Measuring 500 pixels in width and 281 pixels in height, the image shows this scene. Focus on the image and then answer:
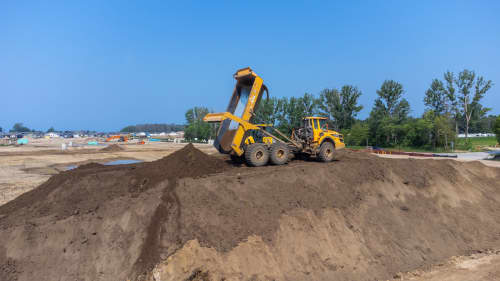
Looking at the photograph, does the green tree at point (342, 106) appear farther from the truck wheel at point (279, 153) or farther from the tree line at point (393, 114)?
the truck wheel at point (279, 153)

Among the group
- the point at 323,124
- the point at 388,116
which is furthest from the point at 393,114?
the point at 323,124

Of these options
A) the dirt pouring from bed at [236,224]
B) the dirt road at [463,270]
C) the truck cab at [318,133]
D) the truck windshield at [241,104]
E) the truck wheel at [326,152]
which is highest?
the truck windshield at [241,104]

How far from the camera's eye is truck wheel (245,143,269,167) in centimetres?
1063

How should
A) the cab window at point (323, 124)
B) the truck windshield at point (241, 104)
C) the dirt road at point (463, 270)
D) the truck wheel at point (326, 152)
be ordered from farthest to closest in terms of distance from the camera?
the cab window at point (323, 124) → the truck wheel at point (326, 152) → the truck windshield at point (241, 104) → the dirt road at point (463, 270)

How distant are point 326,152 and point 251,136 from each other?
342 centimetres

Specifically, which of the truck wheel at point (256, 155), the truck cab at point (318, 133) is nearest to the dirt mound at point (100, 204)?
the truck wheel at point (256, 155)

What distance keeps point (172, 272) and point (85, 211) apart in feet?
9.23

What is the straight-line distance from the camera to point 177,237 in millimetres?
6285

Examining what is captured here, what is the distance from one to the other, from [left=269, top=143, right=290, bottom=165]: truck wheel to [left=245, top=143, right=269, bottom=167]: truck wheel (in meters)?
0.22

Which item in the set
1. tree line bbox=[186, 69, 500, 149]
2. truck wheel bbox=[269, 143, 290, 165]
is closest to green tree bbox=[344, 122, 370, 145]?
tree line bbox=[186, 69, 500, 149]

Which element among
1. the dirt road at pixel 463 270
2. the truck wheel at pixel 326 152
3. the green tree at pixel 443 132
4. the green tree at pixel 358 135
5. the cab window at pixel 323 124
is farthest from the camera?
the green tree at pixel 358 135

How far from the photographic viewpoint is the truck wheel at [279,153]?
36.3 feet

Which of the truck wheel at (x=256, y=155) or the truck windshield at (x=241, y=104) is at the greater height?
the truck windshield at (x=241, y=104)

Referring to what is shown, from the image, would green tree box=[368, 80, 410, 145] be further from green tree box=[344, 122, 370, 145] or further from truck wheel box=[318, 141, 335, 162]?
truck wheel box=[318, 141, 335, 162]
